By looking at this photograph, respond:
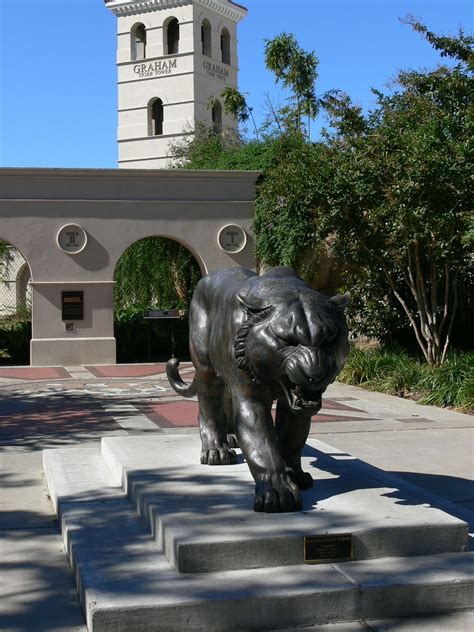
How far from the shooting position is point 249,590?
3867mm

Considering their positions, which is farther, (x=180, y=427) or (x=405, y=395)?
(x=405, y=395)

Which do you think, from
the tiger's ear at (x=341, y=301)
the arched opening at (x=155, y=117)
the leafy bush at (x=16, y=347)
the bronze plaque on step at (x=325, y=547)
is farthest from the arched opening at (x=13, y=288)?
the arched opening at (x=155, y=117)

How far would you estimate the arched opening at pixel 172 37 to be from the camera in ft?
164

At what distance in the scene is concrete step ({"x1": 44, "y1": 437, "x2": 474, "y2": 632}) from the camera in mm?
3695

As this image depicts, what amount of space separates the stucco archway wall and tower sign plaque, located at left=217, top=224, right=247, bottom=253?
112mm

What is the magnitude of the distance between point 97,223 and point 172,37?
3497cm

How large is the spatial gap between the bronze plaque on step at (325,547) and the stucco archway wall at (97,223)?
14.9 metres

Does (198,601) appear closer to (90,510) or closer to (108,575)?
(108,575)

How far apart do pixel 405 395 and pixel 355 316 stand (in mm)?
3755

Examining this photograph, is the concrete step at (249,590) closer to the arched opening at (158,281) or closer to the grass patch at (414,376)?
the grass patch at (414,376)

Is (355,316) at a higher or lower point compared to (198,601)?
higher

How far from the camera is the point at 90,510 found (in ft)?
17.0

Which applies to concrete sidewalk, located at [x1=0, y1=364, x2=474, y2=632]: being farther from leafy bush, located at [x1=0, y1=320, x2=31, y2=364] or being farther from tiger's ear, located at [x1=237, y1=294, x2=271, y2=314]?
leafy bush, located at [x1=0, y1=320, x2=31, y2=364]

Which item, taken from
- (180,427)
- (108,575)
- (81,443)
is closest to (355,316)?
(180,427)
